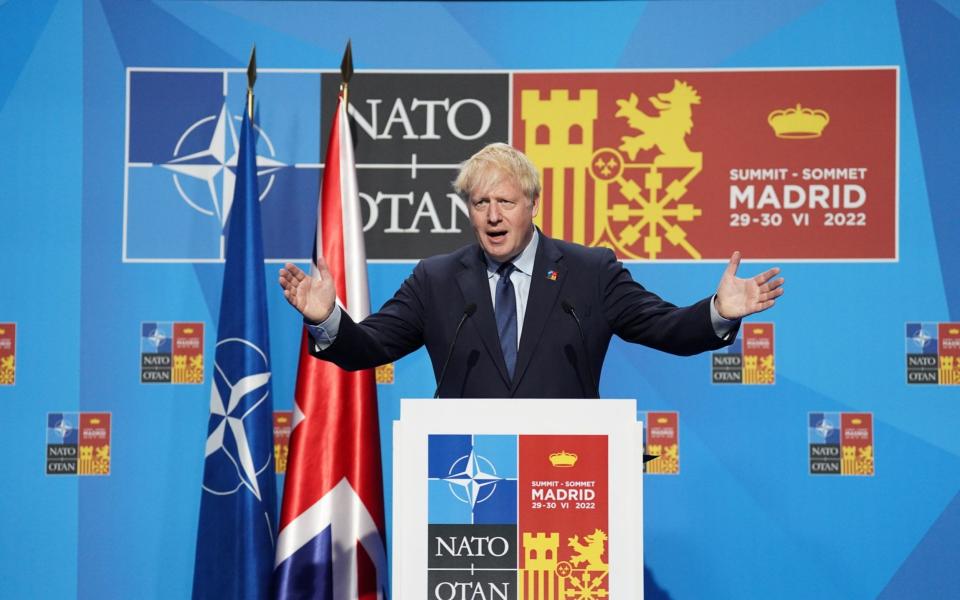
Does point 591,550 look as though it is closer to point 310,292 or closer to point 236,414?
point 310,292

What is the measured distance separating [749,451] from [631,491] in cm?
224

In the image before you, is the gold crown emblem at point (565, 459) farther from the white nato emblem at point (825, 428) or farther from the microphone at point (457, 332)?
the white nato emblem at point (825, 428)

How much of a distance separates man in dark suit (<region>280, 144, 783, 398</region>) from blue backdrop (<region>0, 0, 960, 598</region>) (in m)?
1.48

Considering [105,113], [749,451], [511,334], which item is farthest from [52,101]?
[749,451]

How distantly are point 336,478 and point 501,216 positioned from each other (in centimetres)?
156

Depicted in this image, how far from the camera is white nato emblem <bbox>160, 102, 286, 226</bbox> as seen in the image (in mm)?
4273

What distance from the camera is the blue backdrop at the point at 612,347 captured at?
162 inches

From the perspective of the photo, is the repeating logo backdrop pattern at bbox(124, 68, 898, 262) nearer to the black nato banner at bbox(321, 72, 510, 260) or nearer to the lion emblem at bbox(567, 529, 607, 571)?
the black nato banner at bbox(321, 72, 510, 260)

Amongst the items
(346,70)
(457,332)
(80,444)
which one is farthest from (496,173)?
(80,444)

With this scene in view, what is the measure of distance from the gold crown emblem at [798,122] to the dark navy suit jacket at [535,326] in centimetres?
177

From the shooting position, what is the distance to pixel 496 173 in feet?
8.72

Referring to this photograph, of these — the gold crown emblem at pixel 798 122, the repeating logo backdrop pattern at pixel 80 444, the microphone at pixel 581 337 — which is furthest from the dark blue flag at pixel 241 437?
the gold crown emblem at pixel 798 122

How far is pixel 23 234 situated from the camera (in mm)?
4312

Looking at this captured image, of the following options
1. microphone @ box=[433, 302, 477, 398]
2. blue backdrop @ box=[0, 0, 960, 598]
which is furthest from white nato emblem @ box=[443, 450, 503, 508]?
blue backdrop @ box=[0, 0, 960, 598]
